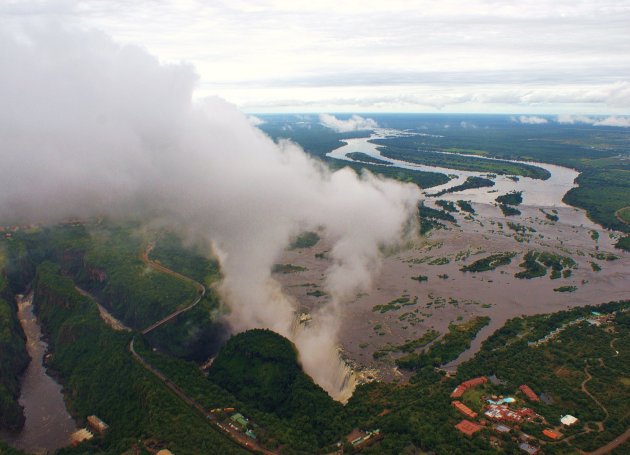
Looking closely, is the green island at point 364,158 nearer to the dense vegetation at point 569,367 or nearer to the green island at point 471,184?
the green island at point 471,184

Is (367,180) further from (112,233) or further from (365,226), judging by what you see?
(112,233)

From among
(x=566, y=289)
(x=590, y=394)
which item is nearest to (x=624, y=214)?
(x=566, y=289)

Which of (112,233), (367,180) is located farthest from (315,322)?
(367,180)

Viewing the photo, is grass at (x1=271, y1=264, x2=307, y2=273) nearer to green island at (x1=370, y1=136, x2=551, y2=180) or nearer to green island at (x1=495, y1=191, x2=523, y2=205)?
green island at (x1=495, y1=191, x2=523, y2=205)

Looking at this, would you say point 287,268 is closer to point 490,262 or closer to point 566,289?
point 490,262

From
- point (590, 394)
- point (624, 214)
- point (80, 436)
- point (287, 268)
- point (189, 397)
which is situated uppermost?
point (624, 214)

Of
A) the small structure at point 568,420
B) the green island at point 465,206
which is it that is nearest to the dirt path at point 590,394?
the small structure at point 568,420
